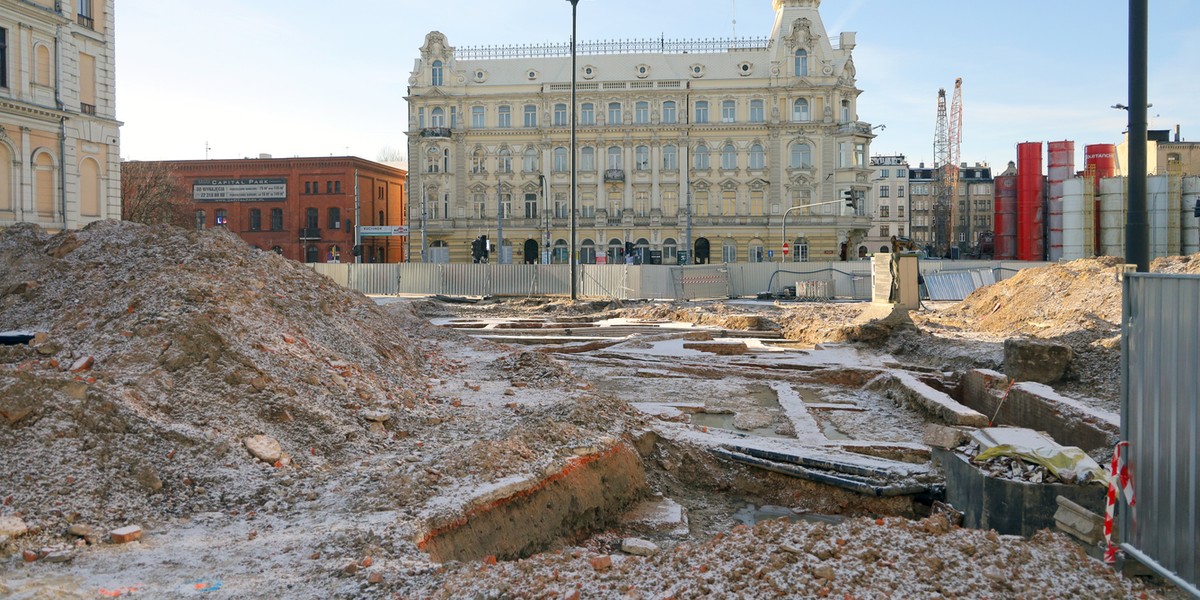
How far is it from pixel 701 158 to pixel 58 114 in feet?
→ 140

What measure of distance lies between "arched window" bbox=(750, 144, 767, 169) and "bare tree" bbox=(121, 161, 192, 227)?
37.3m

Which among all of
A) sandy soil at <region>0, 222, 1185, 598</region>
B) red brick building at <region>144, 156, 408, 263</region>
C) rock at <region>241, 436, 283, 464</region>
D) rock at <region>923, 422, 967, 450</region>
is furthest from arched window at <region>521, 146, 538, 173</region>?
rock at <region>241, 436, 283, 464</region>

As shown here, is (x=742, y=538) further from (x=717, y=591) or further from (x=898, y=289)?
(x=898, y=289)

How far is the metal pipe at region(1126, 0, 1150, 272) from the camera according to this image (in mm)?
8789

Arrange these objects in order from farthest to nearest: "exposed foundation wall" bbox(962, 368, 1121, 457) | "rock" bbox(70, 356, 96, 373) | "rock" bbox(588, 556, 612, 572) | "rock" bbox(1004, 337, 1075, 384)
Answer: "rock" bbox(1004, 337, 1075, 384) < "exposed foundation wall" bbox(962, 368, 1121, 457) < "rock" bbox(70, 356, 96, 373) < "rock" bbox(588, 556, 612, 572)

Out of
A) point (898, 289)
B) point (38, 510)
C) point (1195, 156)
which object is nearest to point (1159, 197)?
point (1195, 156)

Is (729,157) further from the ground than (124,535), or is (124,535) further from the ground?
(729,157)

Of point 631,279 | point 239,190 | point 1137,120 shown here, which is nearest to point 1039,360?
point 1137,120

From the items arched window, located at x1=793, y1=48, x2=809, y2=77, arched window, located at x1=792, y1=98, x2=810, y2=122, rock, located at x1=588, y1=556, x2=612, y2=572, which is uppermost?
arched window, located at x1=793, y1=48, x2=809, y2=77

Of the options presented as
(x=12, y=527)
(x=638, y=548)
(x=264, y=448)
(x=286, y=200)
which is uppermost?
(x=286, y=200)

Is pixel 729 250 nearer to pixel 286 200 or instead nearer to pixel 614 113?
pixel 614 113

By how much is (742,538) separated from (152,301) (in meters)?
7.47

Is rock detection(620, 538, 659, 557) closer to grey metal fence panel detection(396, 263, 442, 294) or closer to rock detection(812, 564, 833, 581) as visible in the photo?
rock detection(812, 564, 833, 581)

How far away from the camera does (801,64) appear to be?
2386 inches
